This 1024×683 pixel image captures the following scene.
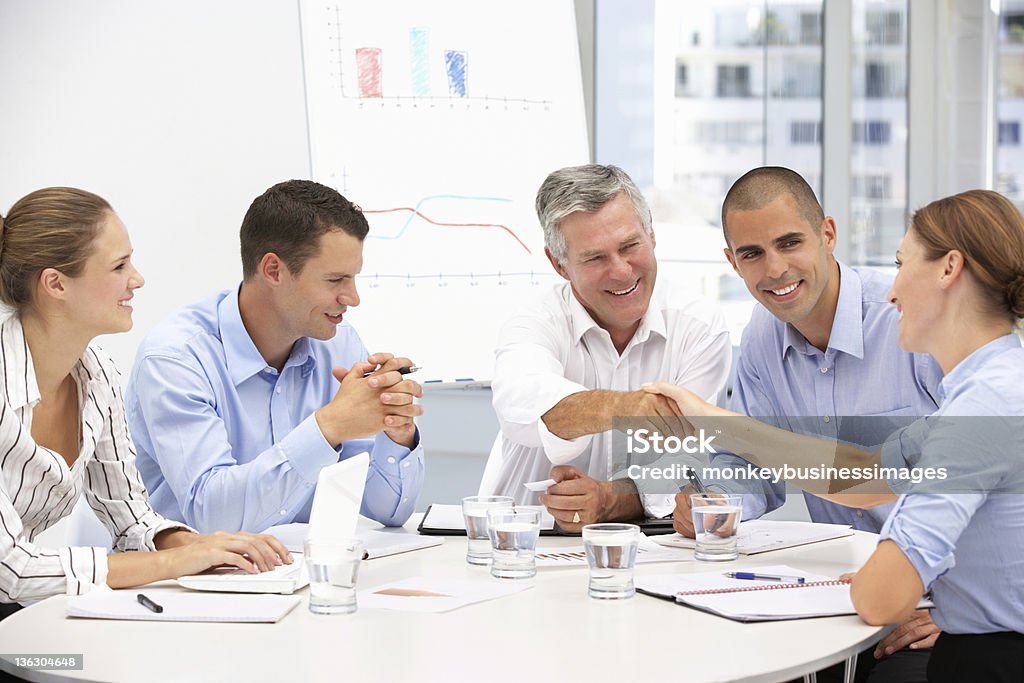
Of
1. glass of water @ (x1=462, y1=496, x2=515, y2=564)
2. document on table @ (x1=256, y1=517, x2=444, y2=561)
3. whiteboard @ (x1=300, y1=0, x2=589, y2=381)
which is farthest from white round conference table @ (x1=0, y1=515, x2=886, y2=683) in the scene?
whiteboard @ (x1=300, y1=0, x2=589, y2=381)

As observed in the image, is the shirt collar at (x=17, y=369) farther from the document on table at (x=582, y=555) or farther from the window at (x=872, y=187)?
the window at (x=872, y=187)

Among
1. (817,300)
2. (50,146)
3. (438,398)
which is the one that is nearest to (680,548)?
(817,300)

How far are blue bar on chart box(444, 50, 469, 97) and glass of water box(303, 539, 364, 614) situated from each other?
2.09 metres

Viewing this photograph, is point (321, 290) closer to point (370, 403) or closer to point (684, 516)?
point (370, 403)

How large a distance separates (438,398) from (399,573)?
93.7 inches

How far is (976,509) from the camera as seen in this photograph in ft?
5.25

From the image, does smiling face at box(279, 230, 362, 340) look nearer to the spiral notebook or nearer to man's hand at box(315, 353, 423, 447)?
man's hand at box(315, 353, 423, 447)

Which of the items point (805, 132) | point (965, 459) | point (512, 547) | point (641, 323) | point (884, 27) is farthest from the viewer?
point (805, 132)

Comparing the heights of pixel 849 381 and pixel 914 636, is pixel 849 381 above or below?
above

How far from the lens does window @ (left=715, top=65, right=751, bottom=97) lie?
13.9 feet

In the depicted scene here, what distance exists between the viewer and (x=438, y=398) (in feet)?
13.9

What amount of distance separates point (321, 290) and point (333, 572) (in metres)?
1.04

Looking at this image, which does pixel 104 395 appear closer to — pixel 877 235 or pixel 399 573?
pixel 399 573

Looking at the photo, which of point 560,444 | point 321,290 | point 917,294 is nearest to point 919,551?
point 917,294
